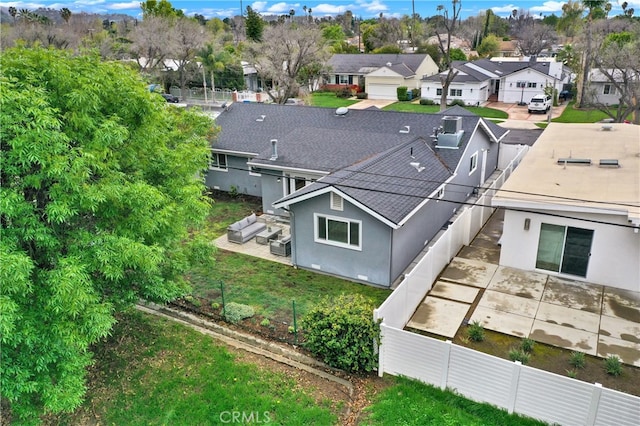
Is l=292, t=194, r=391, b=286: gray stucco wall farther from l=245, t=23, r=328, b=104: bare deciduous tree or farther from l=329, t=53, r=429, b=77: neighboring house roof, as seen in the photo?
l=329, t=53, r=429, b=77: neighboring house roof

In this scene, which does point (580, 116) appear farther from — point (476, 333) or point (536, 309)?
point (476, 333)

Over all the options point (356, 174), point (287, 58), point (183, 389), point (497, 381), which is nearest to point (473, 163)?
point (356, 174)

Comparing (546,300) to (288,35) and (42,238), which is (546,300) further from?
(288,35)

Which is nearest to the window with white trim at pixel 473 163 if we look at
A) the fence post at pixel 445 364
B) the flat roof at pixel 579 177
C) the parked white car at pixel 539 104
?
the flat roof at pixel 579 177

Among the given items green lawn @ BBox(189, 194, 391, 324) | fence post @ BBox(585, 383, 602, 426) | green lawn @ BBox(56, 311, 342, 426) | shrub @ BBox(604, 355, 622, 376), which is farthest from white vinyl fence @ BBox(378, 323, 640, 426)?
green lawn @ BBox(189, 194, 391, 324)

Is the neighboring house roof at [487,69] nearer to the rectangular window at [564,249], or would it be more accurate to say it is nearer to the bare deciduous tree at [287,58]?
the bare deciduous tree at [287,58]
